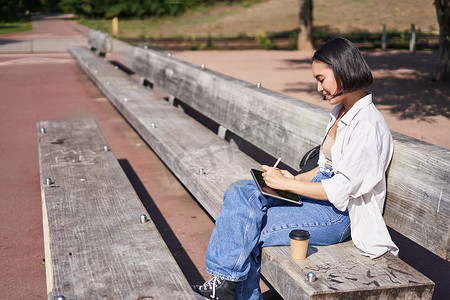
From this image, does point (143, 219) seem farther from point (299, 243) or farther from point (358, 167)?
point (358, 167)

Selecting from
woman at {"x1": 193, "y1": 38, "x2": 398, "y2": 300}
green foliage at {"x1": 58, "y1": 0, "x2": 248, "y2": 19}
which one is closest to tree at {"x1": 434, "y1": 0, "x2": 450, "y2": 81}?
woman at {"x1": 193, "y1": 38, "x2": 398, "y2": 300}

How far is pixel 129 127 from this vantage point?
783 cm

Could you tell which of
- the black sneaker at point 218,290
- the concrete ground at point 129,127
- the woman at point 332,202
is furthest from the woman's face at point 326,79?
the concrete ground at point 129,127

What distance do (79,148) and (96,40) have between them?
10113mm

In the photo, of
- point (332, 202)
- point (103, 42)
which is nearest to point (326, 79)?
point (332, 202)

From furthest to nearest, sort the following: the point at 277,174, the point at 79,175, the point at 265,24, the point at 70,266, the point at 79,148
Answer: the point at 265,24, the point at 79,148, the point at 79,175, the point at 277,174, the point at 70,266

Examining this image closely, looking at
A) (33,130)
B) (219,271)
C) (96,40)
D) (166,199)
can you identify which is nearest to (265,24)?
(96,40)

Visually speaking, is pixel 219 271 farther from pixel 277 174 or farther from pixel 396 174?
pixel 396 174

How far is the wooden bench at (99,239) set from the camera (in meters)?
2.37

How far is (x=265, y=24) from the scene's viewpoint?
120 feet

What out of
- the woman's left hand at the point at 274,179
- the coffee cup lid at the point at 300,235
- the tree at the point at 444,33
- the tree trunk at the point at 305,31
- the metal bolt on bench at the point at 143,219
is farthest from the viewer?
the tree trunk at the point at 305,31

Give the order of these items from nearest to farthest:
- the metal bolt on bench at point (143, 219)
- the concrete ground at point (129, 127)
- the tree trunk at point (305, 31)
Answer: the metal bolt on bench at point (143, 219) < the concrete ground at point (129, 127) < the tree trunk at point (305, 31)

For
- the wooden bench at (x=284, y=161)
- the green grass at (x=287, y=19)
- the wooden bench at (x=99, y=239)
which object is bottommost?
the wooden bench at (x=99, y=239)

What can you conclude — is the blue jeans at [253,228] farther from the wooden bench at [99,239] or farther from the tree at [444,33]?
the tree at [444,33]
